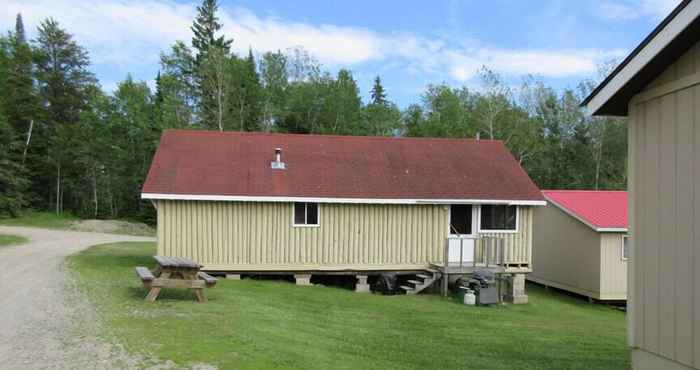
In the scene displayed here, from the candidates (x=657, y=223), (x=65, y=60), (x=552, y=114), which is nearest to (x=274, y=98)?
(x=65, y=60)

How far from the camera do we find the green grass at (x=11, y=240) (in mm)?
23750

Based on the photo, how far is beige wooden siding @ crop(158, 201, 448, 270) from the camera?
16375 mm

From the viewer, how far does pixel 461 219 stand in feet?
59.6

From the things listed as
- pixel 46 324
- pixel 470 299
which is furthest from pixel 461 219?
pixel 46 324

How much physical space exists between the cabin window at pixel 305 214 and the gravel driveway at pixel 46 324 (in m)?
6.17

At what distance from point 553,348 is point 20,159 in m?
42.6

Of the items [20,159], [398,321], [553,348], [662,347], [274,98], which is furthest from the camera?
[274,98]

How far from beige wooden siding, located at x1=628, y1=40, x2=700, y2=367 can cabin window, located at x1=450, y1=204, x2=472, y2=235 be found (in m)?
11.8

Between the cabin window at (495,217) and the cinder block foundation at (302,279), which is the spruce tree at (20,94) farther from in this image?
the cabin window at (495,217)

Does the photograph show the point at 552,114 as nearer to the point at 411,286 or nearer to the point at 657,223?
the point at 411,286

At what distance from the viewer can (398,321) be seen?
39.3 feet

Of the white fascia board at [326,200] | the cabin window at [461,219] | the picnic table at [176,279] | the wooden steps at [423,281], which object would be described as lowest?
the wooden steps at [423,281]

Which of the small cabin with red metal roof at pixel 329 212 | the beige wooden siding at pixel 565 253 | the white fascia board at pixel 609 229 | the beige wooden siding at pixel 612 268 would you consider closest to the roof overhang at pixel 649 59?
the small cabin with red metal roof at pixel 329 212

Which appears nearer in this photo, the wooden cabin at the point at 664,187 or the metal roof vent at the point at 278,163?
the wooden cabin at the point at 664,187
